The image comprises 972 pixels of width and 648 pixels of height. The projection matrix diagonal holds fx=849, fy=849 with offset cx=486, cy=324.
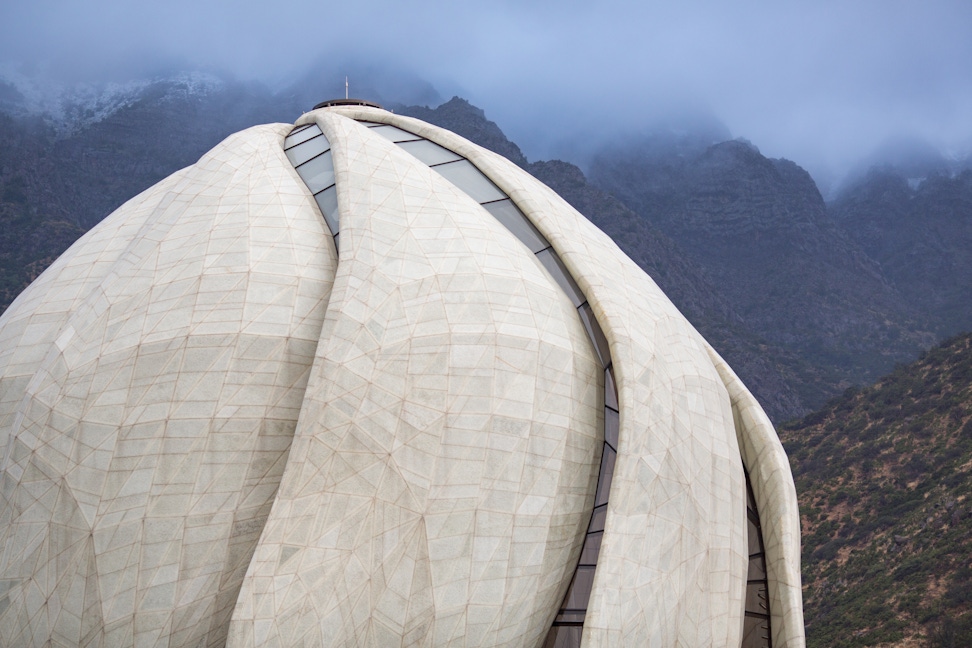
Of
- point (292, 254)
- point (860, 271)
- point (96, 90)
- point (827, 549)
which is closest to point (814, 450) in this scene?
point (827, 549)

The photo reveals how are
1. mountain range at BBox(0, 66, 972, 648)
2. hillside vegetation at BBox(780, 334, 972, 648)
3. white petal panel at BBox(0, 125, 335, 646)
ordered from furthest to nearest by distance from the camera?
mountain range at BBox(0, 66, 972, 648) < hillside vegetation at BBox(780, 334, 972, 648) < white petal panel at BBox(0, 125, 335, 646)

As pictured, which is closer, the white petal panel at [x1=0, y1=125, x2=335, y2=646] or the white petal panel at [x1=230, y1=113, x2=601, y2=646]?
the white petal panel at [x1=230, y1=113, x2=601, y2=646]

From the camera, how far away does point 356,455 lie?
1423cm

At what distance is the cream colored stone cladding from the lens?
45.8 ft

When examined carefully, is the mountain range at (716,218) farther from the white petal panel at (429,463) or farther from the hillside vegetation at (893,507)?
the white petal panel at (429,463)

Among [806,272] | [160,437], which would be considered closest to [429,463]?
[160,437]

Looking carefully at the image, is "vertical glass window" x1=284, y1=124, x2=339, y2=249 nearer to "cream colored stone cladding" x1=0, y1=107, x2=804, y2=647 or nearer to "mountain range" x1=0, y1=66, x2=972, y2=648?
"cream colored stone cladding" x1=0, y1=107, x2=804, y2=647

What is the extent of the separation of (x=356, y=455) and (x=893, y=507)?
A: 1717 inches

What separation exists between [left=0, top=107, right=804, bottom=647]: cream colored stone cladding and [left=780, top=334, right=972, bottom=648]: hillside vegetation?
23.5 metres

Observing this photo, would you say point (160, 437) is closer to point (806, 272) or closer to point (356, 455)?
point (356, 455)

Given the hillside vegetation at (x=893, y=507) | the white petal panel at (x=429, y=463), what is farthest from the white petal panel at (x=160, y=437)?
the hillside vegetation at (x=893, y=507)

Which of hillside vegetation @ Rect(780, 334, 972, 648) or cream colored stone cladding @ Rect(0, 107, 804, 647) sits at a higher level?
cream colored stone cladding @ Rect(0, 107, 804, 647)

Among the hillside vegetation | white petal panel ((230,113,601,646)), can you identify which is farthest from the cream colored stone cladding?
the hillside vegetation

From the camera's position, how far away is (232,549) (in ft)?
47.5
